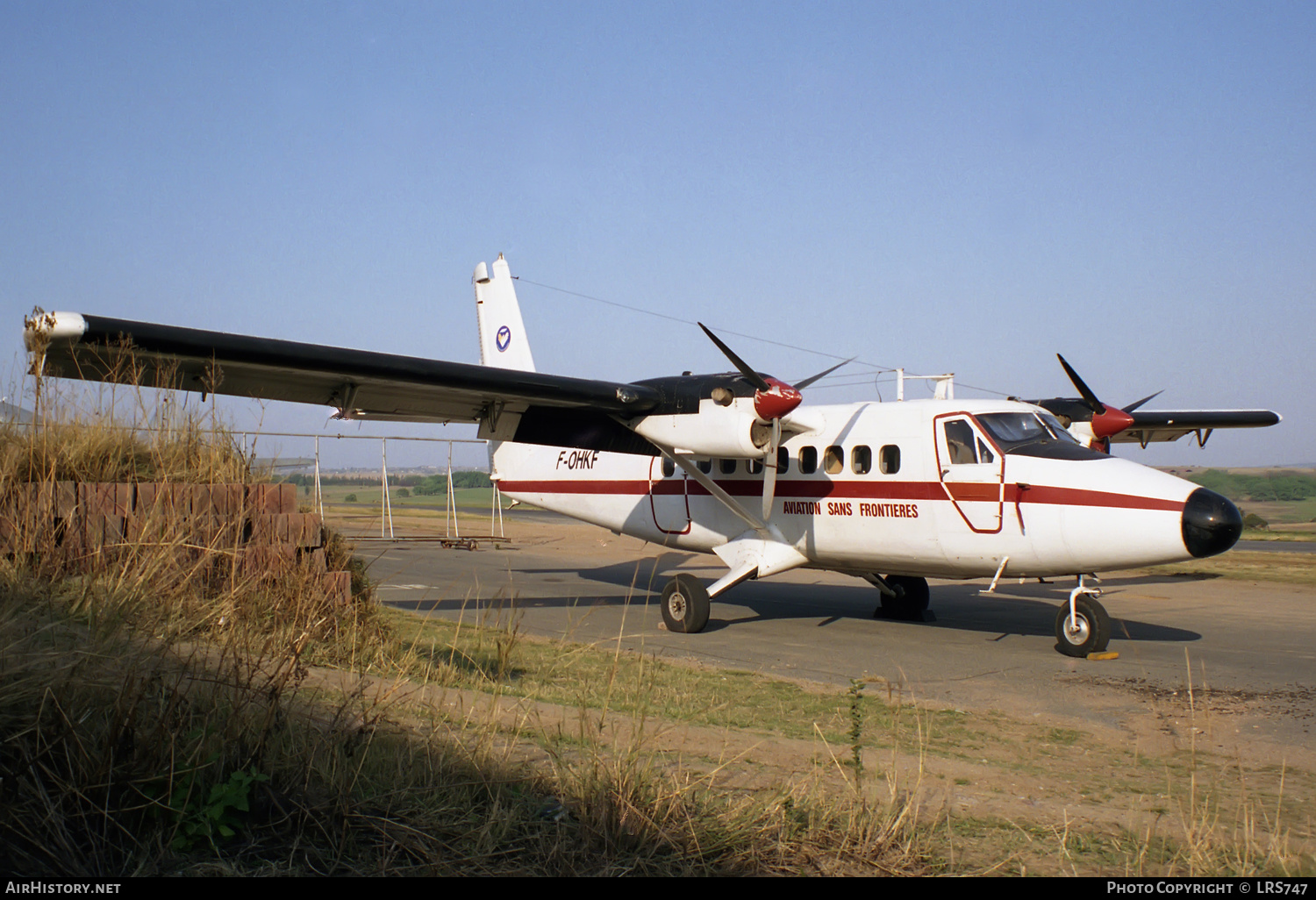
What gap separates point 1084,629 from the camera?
945 centimetres

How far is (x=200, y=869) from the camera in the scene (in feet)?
8.86

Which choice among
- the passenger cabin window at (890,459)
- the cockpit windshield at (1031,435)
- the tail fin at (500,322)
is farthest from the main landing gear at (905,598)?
the tail fin at (500,322)

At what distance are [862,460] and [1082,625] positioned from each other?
314cm

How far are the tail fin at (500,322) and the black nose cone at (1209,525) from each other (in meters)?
10.8

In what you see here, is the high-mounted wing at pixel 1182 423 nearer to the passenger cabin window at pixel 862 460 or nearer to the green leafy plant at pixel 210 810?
the passenger cabin window at pixel 862 460

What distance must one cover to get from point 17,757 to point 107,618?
190 cm

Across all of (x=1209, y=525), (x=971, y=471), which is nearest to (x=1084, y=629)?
(x=1209, y=525)

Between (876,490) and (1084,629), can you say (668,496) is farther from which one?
(1084,629)

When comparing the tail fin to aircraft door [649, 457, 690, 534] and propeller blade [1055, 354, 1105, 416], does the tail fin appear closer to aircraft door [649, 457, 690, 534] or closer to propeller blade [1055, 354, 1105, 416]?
aircraft door [649, 457, 690, 534]

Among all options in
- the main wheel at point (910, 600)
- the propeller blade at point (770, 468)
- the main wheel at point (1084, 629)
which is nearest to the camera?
the main wheel at point (1084, 629)

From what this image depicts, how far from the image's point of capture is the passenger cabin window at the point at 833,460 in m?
11.4

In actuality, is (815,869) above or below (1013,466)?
below

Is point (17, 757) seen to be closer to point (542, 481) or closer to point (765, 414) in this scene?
point (765, 414)

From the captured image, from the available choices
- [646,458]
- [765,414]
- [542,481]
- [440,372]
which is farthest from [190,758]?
[542,481]
